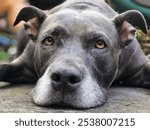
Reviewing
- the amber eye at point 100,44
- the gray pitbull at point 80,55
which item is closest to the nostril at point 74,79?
the gray pitbull at point 80,55

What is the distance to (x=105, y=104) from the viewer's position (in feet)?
12.3

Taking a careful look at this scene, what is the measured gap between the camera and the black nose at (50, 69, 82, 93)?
3.41 m

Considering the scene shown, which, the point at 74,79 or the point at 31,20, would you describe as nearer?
the point at 74,79

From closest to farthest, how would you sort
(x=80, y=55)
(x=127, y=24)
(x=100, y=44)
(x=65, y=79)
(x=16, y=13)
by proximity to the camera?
(x=65, y=79) → (x=80, y=55) → (x=100, y=44) → (x=127, y=24) → (x=16, y=13)

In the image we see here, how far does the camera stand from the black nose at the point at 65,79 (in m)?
3.41

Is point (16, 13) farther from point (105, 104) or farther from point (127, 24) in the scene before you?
point (105, 104)

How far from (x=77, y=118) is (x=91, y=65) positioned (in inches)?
19.5

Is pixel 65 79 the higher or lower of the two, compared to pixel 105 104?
higher

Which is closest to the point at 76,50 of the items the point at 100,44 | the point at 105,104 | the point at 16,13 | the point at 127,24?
the point at 100,44

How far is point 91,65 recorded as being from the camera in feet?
12.2

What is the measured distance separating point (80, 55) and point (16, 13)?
1.83 m

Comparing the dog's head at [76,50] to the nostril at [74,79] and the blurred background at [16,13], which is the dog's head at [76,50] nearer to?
the nostril at [74,79]

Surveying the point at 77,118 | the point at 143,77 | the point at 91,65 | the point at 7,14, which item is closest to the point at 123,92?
the point at 143,77

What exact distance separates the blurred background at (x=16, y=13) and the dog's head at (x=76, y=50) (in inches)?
26.0
